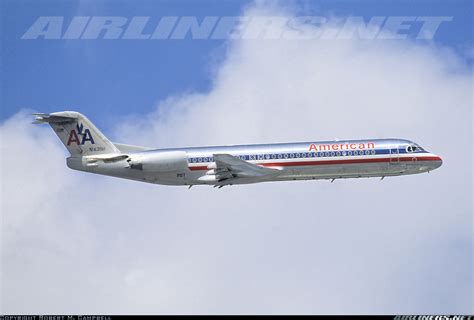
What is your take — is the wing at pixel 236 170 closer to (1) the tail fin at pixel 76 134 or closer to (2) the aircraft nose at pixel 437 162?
(1) the tail fin at pixel 76 134

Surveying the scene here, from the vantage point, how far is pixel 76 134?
217 feet

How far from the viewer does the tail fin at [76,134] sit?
65875mm

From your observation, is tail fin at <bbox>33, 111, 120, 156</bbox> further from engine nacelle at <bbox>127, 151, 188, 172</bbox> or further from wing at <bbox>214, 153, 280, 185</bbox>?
wing at <bbox>214, 153, 280, 185</bbox>

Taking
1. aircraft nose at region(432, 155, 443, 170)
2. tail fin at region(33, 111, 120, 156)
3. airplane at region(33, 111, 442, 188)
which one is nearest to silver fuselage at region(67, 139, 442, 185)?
airplane at region(33, 111, 442, 188)

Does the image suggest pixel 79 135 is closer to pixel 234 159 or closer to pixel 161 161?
pixel 161 161

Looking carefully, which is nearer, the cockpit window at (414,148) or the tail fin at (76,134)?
the tail fin at (76,134)

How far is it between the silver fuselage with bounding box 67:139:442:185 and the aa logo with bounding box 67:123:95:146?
1.22m

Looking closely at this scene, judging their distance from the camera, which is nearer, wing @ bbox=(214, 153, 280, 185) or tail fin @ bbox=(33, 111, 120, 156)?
wing @ bbox=(214, 153, 280, 185)

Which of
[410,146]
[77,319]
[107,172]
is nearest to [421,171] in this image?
[410,146]

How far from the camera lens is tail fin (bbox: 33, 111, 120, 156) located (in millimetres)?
65875

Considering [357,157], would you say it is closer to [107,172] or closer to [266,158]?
[266,158]

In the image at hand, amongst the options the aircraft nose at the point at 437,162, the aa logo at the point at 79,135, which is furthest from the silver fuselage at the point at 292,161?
the aircraft nose at the point at 437,162

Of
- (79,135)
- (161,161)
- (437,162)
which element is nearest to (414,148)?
(437,162)

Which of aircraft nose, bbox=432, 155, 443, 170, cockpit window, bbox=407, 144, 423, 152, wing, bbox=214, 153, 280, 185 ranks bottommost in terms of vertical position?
wing, bbox=214, 153, 280, 185
